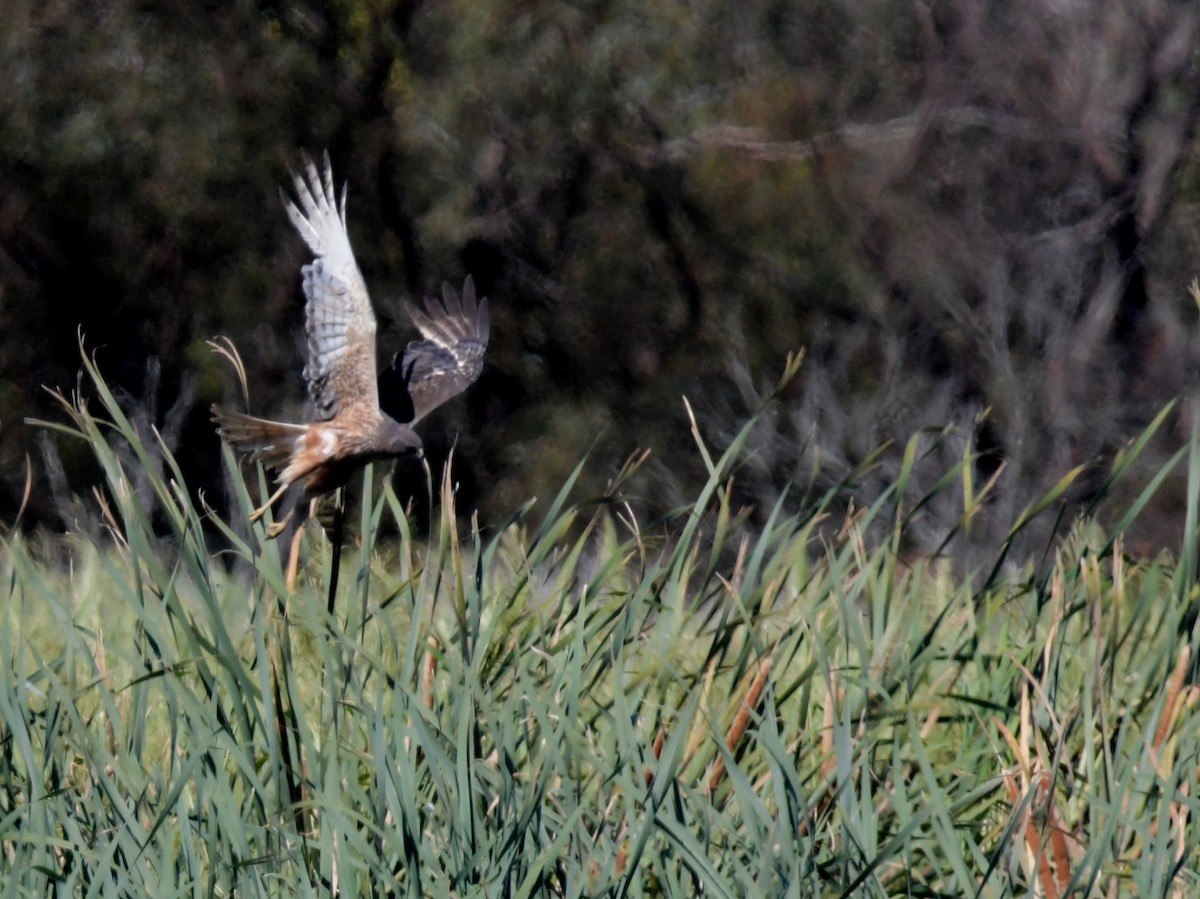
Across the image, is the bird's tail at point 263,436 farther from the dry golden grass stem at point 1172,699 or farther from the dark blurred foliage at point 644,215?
the dark blurred foliage at point 644,215

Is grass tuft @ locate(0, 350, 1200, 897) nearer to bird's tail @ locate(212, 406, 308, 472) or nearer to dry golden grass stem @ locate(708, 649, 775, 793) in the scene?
dry golden grass stem @ locate(708, 649, 775, 793)

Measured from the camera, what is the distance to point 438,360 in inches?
155

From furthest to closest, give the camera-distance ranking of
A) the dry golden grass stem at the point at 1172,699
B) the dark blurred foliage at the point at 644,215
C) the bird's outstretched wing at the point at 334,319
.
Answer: the dark blurred foliage at the point at 644,215 → the bird's outstretched wing at the point at 334,319 → the dry golden grass stem at the point at 1172,699

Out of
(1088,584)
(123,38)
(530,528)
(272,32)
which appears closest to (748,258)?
(530,528)

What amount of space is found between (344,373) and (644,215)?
729 centimetres

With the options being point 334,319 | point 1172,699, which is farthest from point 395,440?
point 1172,699

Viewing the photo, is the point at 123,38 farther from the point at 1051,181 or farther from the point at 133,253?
the point at 1051,181

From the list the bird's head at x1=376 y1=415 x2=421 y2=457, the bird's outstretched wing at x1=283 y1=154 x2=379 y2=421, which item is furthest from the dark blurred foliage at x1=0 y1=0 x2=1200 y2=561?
the bird's head at x1=376 y1=415 x2=421 y2=457

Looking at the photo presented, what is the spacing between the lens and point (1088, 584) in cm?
221

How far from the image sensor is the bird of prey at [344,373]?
2955 millimetres

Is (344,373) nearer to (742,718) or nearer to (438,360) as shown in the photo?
(438,360)

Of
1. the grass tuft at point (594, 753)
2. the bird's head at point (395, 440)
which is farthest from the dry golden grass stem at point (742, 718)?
the bird's head at point (395, 440)

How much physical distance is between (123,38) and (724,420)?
3498mm

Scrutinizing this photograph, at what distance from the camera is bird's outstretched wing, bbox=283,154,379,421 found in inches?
135
